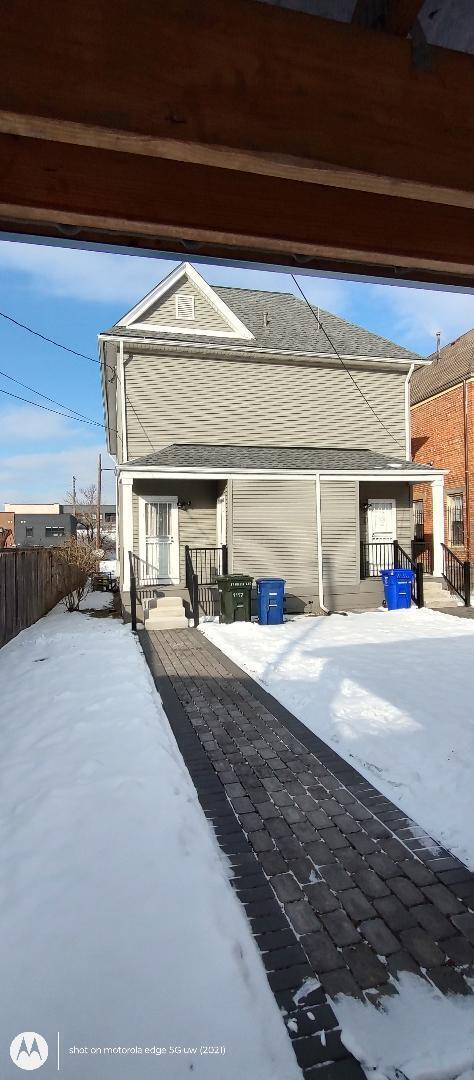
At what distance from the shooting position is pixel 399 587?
40.5 feet

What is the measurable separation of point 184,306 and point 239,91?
13.3 meters

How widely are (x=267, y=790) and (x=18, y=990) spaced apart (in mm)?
2140

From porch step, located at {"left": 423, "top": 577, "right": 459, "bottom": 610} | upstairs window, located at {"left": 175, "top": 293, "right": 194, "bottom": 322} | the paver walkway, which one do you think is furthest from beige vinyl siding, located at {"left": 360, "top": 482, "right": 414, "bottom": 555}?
the paver walkway

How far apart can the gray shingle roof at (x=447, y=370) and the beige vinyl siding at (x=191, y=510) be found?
9261 mm

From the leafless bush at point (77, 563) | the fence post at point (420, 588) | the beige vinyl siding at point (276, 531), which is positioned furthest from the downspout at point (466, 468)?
the leafless bush at point (77, 563)

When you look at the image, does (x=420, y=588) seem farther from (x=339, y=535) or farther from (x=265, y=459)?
(x=265, y=459)

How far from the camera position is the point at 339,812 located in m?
3.69

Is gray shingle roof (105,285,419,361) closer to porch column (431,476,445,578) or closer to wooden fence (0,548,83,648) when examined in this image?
porch column (431,476,445,578)

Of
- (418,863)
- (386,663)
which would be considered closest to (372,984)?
(418,863)

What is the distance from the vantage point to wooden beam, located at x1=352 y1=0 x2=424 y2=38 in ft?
5.29

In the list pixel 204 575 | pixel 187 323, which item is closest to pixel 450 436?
pixel 187 323

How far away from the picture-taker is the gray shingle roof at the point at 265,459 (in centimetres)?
1191

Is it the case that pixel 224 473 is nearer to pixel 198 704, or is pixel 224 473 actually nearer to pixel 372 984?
pixel 198 704

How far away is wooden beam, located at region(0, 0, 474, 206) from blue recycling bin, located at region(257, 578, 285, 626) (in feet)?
31.1
